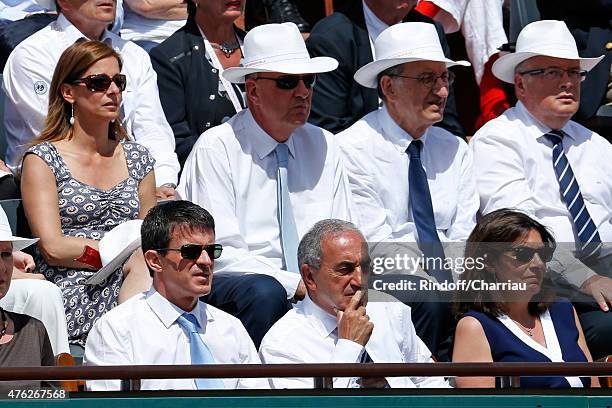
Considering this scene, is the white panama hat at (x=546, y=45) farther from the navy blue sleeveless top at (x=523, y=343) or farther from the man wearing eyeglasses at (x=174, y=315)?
the man wearing eyeglasses at (x=174, y=315)

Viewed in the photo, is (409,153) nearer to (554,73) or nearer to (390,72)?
(390,72)

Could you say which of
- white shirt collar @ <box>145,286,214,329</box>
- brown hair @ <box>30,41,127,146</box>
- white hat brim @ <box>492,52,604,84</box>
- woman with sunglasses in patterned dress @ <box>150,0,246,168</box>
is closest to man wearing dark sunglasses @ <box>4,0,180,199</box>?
woman with sunglasses in patterned dress @ <box>150,0,246,168</box>

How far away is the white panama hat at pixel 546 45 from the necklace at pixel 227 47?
123 centimetres

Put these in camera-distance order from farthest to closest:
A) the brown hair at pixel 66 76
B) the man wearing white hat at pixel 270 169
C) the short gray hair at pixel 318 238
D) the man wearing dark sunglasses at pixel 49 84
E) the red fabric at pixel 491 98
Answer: the red fabric at pixel 491 98, the man wearing dark sunglasses at pixel 49 84, the brown hair at pixel 66 76, the man wearing white hat at pixel 270 169, the short gray hair at pixel 318 238

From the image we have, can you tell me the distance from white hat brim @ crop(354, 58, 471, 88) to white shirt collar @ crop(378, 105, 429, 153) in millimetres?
187

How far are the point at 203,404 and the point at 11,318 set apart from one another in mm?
947

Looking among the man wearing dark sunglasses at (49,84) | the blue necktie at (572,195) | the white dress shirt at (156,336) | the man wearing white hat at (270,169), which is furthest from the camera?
the man wearing dark sunglasses at (49,84)

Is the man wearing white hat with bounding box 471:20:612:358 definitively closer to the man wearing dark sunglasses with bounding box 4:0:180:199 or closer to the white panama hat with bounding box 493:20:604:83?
the white panama hat with bounding box 493:20:604:83

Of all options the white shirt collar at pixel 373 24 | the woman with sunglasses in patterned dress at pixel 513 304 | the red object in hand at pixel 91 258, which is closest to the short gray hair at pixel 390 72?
the white shirt collar at pixel 373 24

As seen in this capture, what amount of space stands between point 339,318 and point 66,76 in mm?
1677

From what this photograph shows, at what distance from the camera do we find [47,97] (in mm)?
6316

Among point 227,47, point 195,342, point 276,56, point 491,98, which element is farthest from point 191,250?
point 491,98

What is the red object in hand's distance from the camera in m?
5.52

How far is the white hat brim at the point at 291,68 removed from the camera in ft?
19.5
